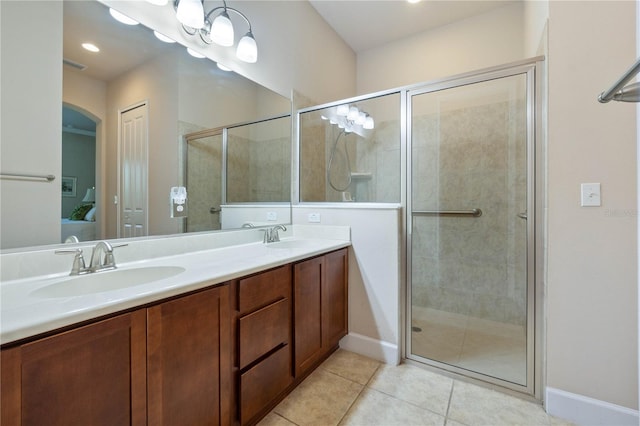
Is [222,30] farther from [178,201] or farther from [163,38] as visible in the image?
[178,201]

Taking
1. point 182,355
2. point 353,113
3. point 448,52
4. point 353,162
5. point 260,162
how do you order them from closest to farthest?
point 182,355 < point 260,162 < point 353,113 < point 353,162 < point 448,52

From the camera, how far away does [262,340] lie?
4.24 ft

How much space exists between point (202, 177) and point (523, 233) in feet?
6.59

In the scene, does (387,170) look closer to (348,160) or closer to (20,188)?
(348,160)

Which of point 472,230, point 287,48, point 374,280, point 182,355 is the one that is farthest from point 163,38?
point 472,230

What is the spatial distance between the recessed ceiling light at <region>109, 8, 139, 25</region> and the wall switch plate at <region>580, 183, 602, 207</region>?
2.33m

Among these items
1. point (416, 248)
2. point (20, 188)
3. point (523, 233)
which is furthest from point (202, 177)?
point (523, 233)

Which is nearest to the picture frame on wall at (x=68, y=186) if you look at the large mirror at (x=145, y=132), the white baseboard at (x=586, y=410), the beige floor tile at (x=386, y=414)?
the large mirror at (x=145, y=132)

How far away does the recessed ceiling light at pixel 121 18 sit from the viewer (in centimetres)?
128

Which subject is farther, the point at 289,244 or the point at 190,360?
the point at 289,244

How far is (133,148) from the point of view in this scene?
4.51ft

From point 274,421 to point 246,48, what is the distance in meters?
2.23

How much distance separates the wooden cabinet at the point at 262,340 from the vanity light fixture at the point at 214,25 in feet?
4.70

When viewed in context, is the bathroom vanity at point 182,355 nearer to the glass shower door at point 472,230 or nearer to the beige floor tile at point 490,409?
the beige floor tile at point 490,409
